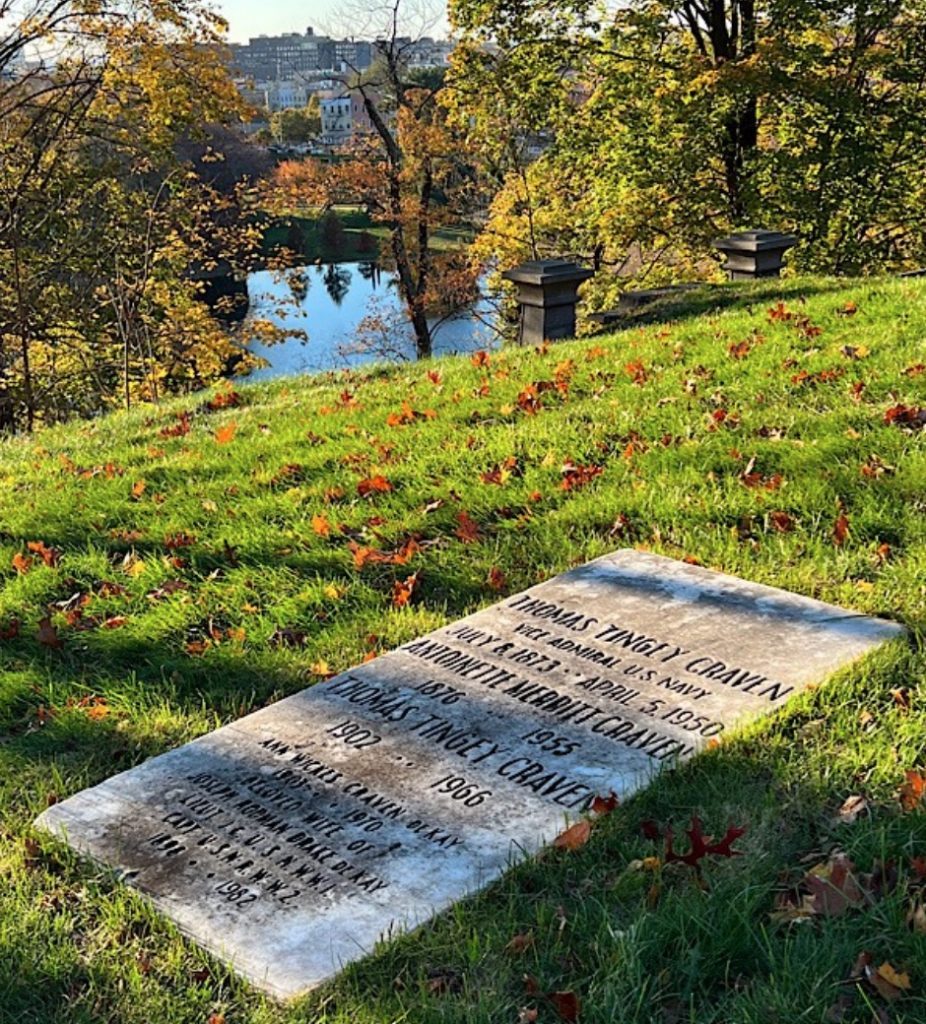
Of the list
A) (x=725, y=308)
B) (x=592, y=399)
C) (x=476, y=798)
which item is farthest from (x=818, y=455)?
(x=725, y=308)

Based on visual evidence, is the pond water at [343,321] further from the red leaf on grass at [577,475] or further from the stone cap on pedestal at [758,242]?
the red leaf on grass at [577,475]

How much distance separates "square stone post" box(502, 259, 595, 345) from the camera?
1027cm

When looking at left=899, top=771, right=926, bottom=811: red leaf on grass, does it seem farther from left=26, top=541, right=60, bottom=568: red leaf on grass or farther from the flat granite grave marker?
left=26, top=541, right=60, bottom=568: red leaf on grass

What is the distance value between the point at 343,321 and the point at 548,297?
3658 centimetres

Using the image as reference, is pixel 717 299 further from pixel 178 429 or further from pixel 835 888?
pixel 835 888

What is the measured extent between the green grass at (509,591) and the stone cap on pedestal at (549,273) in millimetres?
2309

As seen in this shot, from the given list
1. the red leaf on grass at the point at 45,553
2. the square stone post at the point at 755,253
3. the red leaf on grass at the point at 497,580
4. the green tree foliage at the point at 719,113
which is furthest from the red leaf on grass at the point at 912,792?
the green tree foliage at the point at 719,113

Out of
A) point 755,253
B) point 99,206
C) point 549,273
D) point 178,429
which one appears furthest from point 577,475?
point 99,206

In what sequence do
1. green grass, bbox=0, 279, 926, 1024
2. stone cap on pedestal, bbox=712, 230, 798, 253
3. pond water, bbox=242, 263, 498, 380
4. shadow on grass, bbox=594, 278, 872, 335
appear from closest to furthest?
green grass, bbox=0, 279, 926, 1024
shadow on grass, bbox=594, 278, 872, 335
stone cap on pedestal, bbox=712, 230, 798, 253
pond water, bbox=242, 263, 498, 380

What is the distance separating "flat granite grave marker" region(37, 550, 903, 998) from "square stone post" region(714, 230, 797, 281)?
357 inches

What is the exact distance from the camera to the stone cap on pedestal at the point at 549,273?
1021 centimetres

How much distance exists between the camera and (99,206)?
1823cm

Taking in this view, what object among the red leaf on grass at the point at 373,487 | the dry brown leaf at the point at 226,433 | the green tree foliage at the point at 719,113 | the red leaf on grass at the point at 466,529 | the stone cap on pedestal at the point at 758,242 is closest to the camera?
the red leaf on grass at the point at 466,529

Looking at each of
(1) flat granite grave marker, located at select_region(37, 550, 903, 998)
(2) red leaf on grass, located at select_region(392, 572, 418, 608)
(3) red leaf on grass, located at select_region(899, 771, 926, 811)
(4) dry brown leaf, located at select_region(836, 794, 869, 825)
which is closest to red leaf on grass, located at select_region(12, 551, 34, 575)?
(2) red leaf on grass, located at select_region(392, 572, 418, 608)
